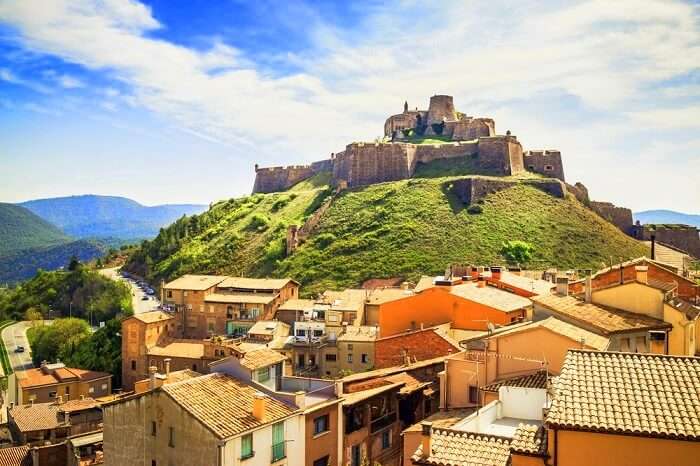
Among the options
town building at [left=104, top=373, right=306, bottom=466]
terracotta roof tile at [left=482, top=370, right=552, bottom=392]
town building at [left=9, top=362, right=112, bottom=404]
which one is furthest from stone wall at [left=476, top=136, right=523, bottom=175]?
town building at [left=104, top=373, right=306, bottom=466]

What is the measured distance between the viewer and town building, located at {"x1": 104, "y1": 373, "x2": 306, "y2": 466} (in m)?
17.7

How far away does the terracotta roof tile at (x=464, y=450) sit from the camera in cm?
1151

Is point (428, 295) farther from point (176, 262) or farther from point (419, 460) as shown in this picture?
point (176, 262)

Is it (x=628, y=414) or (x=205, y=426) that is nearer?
(x=628, y=414)

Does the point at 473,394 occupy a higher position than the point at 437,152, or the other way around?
the point at 437,152

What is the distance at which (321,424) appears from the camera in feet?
68.8

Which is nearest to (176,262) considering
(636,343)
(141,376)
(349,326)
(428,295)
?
(141,376)

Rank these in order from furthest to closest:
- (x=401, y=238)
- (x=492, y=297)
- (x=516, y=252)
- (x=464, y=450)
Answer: (x=401, y=238), (x=516, y=252), (x=492, y=297), (x=464, y=450)

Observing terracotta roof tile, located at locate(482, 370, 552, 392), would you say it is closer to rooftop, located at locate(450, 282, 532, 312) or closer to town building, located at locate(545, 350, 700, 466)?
town building, located at locate(545, 350, 700, 466)

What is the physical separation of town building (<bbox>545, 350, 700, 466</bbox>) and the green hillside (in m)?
52.5

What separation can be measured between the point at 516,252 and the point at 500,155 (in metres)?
20.8

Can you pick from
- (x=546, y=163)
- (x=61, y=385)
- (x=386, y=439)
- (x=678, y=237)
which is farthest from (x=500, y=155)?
(x=386, y=439)

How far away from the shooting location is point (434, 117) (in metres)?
103

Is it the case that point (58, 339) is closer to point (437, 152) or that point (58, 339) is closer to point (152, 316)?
point (152, 316)
